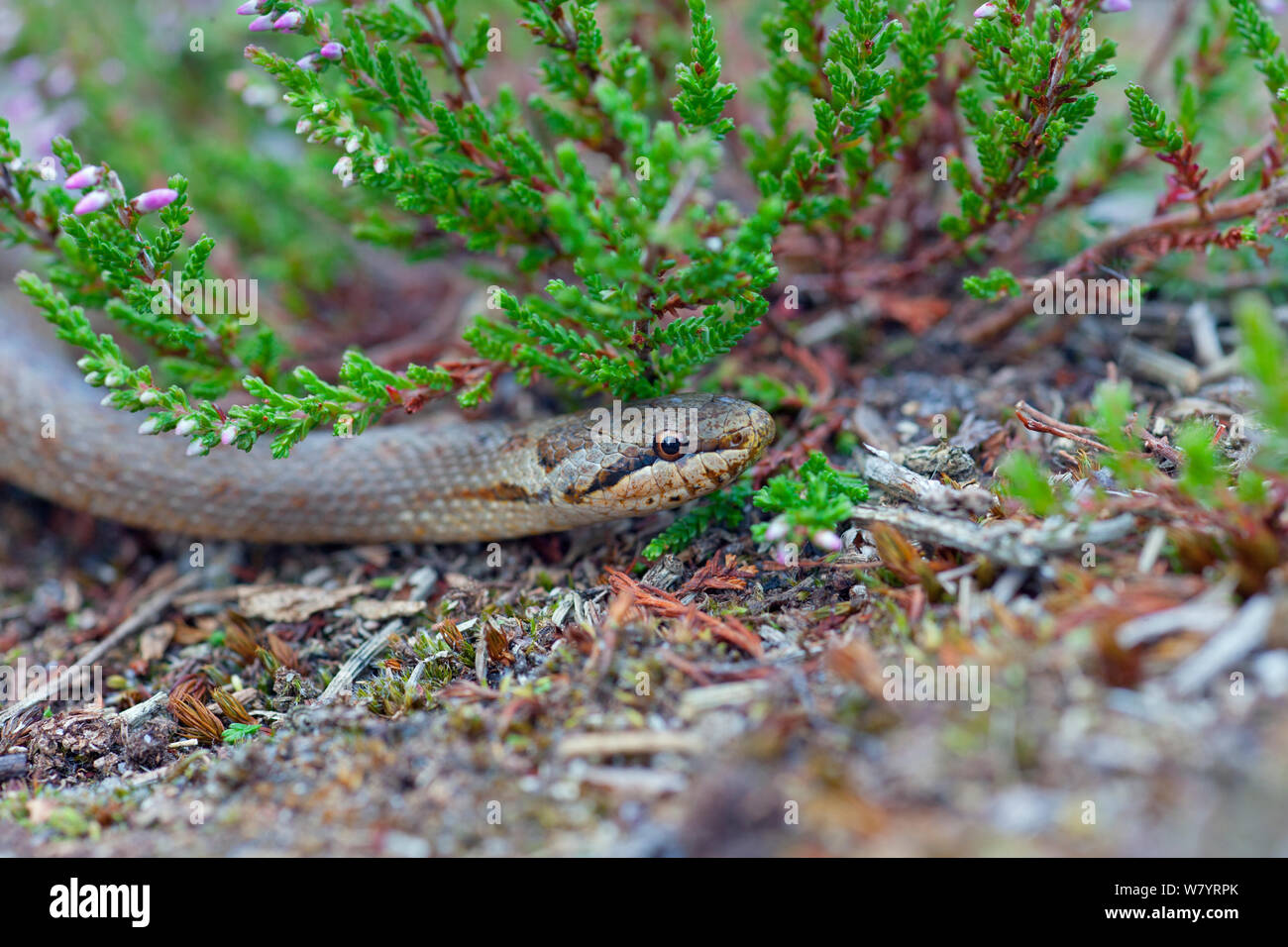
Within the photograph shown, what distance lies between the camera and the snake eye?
4441 mm

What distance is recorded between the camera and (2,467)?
5965 millimetres

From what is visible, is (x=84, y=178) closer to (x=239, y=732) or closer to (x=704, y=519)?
(x=239, y=732)

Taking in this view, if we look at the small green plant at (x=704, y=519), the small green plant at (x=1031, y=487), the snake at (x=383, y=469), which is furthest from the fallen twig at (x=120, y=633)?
the small green plant at (x=1031, y=487)

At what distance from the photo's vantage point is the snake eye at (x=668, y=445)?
4.44 metres

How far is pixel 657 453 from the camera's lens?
4.48m

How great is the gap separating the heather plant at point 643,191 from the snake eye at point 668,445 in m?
0.29

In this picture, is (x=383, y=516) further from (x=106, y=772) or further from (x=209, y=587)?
(x=106, y=772)

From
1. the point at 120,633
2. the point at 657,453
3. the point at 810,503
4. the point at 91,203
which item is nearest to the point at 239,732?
the point at 120,633

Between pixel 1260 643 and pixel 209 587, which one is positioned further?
pixel 209 587

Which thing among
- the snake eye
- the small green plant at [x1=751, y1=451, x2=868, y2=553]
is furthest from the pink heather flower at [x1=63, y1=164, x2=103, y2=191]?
the small green plant at [x1=751, y1=451, x2=868, y2=553]

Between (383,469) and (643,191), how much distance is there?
278 centimetres

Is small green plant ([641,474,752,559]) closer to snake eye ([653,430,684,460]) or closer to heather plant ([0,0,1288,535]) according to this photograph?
snake eye ([653,430,684,460])

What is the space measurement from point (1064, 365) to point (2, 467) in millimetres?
7117
